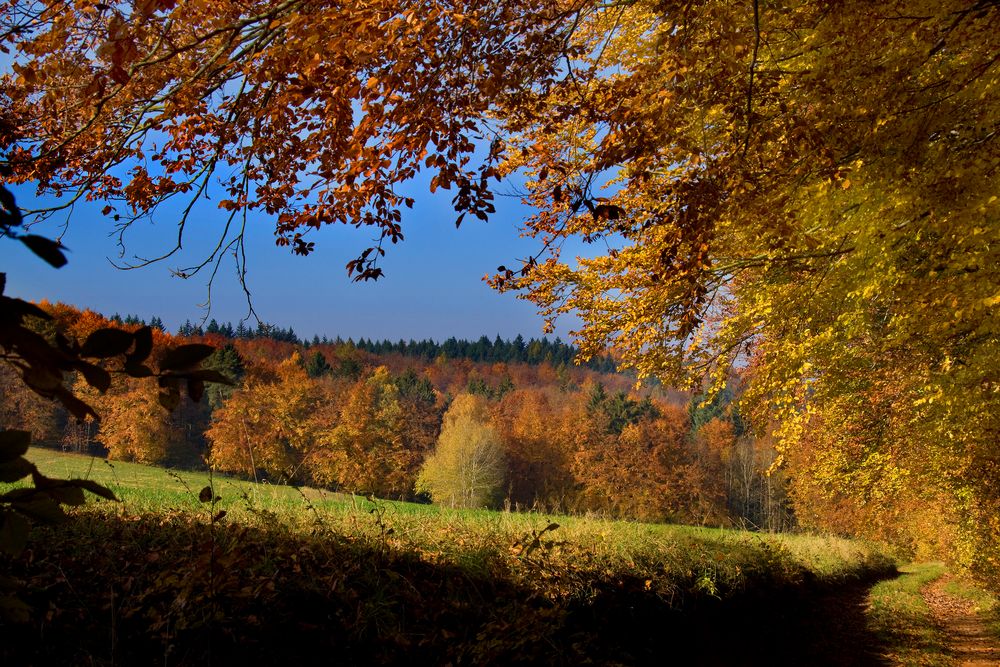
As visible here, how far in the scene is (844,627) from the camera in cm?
1131

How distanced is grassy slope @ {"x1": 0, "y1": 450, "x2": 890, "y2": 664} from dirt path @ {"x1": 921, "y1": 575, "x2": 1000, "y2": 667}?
3893 mm

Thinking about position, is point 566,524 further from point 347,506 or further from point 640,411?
point 640,411

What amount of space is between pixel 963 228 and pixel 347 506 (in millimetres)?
6905

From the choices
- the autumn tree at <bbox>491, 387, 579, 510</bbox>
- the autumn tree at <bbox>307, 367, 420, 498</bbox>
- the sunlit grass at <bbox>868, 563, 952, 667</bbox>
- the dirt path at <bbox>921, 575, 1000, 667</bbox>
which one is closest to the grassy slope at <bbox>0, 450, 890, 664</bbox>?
the sunlit grass at <bbox>868, 563, 952, 667</bbox>

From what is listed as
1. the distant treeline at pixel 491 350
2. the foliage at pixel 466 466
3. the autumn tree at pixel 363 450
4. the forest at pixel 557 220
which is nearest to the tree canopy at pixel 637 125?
the forest at pixel 557 220

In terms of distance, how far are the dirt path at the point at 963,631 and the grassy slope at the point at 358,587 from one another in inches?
153

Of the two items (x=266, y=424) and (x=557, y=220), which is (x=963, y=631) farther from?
(x=266, y=424)

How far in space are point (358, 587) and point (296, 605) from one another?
0.55 m

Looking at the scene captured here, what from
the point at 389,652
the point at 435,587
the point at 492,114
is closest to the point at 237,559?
the point at 389,652

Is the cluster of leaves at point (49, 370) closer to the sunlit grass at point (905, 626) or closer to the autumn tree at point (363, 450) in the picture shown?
the sunlit grass at point (905, 626)

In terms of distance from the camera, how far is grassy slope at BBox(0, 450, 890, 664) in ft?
12.7

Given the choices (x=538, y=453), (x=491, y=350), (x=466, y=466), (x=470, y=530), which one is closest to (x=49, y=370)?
(x=470, y=530)

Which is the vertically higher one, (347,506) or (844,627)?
(347,506)

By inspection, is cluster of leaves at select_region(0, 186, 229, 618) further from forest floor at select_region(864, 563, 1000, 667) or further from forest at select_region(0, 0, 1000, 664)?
forest floor at select_region(864, 563, 1000, 667)
